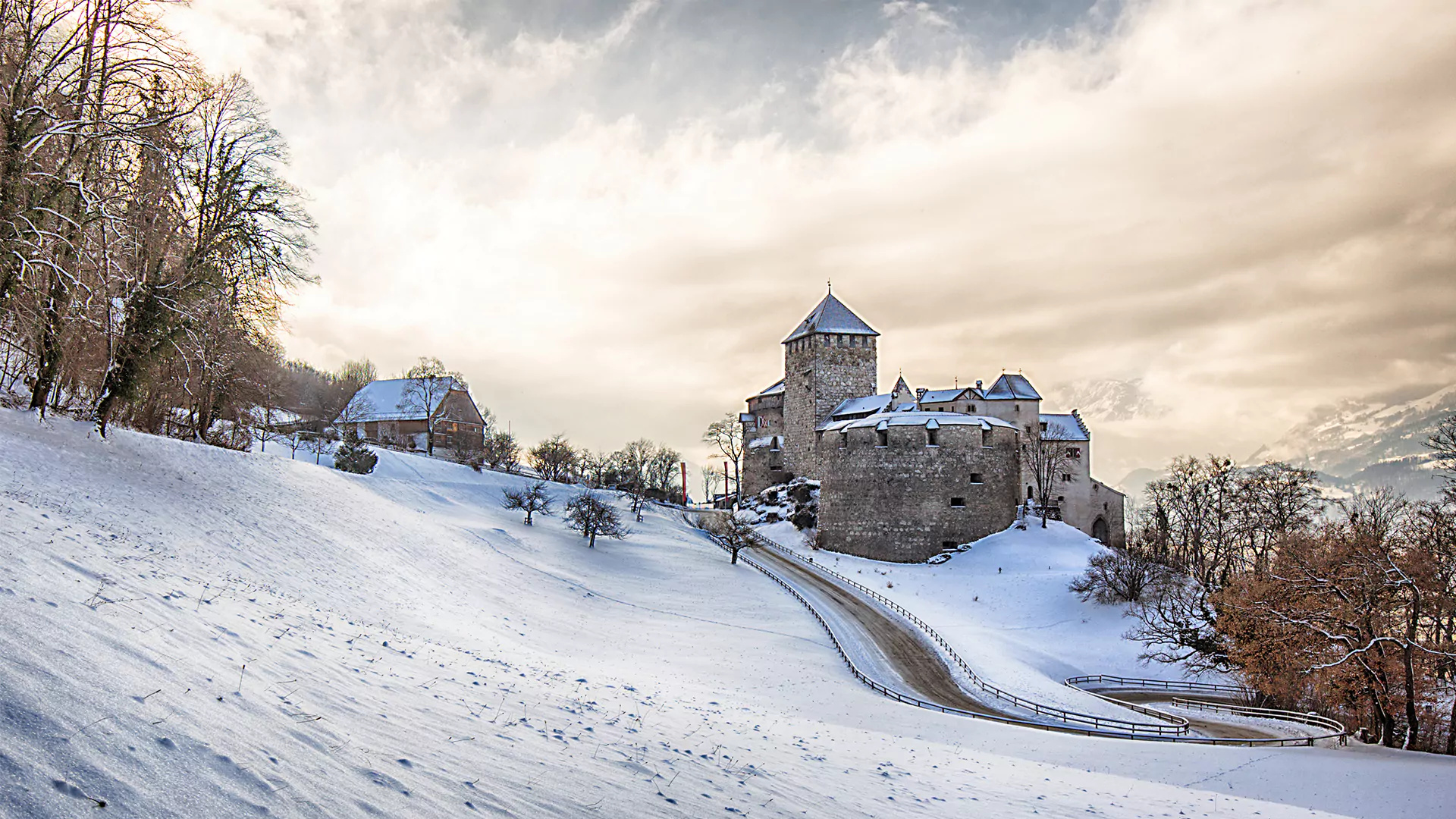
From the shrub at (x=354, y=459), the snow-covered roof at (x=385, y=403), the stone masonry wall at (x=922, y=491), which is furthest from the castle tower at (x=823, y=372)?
the shrub at (x=354, y=459)

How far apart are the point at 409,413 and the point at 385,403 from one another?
2.45 metres

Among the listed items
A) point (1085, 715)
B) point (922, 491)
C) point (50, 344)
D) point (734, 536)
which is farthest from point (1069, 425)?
point (50, 344)

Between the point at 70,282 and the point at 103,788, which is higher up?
the point at 70,282

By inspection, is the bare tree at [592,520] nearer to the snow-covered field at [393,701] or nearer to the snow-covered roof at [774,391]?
the snow-covered field at [393,701]

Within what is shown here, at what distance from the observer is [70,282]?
56.0 ft

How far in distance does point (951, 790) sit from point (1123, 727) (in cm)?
1290

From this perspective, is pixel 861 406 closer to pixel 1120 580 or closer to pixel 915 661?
pixel 1120 580

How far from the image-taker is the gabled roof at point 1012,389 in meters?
53.7

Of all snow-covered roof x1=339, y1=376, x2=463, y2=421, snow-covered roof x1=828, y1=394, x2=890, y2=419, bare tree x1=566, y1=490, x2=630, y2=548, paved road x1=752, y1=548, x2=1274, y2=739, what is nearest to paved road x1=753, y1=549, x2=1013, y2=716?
paved road x1=752, y1=548, x2=1274, y2=739

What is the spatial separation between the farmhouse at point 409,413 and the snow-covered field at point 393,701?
1431 inches

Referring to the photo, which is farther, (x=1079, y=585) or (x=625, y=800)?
(x=1079, y=585)

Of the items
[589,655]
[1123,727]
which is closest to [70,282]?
[589,655]

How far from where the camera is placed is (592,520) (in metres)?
38.6

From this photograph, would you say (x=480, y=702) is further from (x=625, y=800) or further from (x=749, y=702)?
(x=749, y=702)
